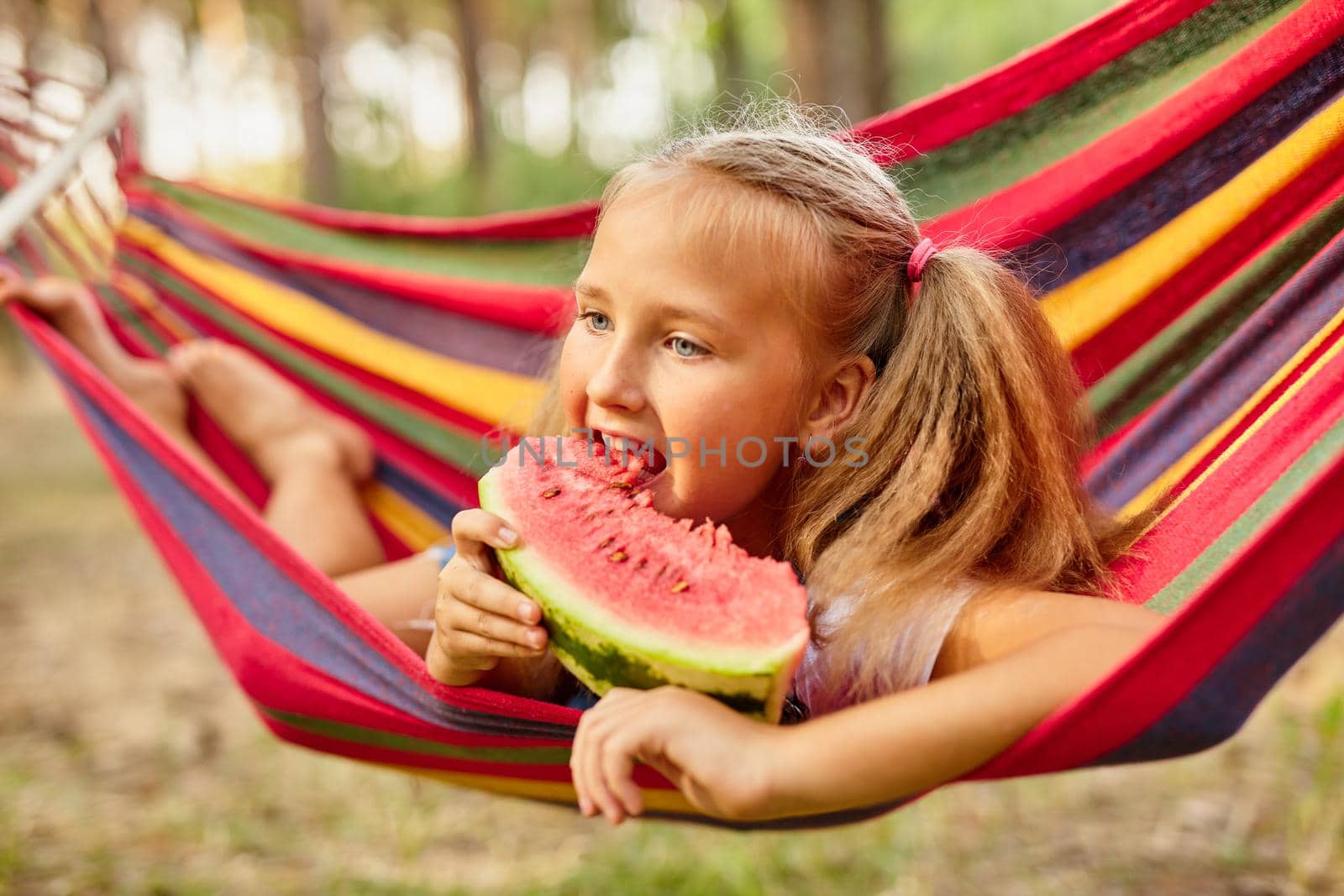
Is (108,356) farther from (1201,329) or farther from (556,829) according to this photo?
(1201,329)

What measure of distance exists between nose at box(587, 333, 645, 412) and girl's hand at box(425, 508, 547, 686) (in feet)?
0.69

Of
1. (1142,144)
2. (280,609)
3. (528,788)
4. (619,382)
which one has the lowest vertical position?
(528,788)

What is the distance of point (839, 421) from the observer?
1.63 m

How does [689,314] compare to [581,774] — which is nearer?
[581,774]

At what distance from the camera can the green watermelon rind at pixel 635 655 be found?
3.75 ft

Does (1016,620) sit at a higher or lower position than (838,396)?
lower

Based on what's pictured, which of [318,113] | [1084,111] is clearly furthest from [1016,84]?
[318,113]

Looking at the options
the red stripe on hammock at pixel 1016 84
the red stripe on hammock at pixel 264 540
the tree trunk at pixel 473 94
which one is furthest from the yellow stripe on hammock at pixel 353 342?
the tree trunk at pixel 473 94

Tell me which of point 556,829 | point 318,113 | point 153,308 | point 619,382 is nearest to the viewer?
point 619,382

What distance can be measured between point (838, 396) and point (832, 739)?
63 centimetres

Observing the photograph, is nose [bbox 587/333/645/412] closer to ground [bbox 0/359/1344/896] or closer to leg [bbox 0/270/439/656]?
leg [bbox 0/270/439/656]

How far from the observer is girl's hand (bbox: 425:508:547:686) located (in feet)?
4.31

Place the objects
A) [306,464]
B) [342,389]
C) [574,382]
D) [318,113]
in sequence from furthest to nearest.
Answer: [318,113], [342,389], [306,464], [574,382]

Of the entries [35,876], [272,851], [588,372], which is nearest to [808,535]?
[588,372]
